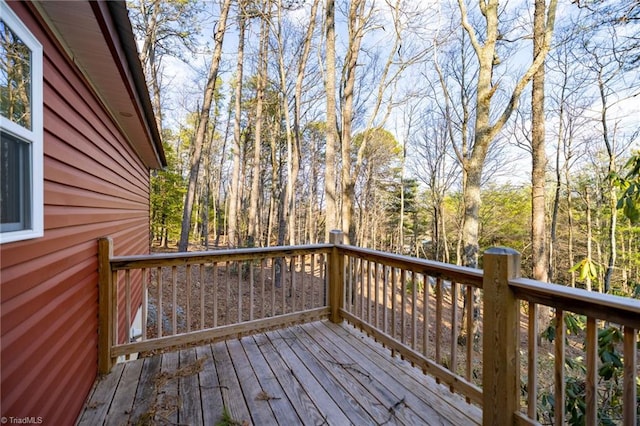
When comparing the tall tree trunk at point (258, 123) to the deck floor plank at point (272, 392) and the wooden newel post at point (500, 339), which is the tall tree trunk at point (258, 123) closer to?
the deck floor plank at point (272, 392)

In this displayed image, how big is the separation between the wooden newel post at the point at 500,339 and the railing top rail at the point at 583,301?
0.08 meters

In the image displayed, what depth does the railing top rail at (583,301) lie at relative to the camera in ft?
3.97

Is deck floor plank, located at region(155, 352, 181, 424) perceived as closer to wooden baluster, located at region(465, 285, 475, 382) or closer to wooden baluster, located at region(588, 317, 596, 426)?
wooden baluster, located at region(465, 285, 475, 382)

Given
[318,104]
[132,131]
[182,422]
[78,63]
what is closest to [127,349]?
[182,422]

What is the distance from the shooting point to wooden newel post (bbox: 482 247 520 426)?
1660 millimetres

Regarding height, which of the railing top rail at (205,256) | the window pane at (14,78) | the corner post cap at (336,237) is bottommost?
the railing top rail at (205,256)

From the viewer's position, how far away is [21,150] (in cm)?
138

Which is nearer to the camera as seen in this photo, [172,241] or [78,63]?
[78,63]

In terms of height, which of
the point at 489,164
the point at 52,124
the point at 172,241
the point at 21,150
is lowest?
the point at 172,241

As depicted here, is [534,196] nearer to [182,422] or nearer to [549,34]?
[549,34]

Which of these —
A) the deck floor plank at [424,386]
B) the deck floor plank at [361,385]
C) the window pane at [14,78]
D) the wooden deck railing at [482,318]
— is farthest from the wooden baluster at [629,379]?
the window pane at [14,78]

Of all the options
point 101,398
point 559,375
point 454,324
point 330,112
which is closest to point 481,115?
point 330,112

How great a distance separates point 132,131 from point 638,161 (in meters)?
5.32

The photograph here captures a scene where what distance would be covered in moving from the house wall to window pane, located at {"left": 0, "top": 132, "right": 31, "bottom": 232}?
110 millimetres
